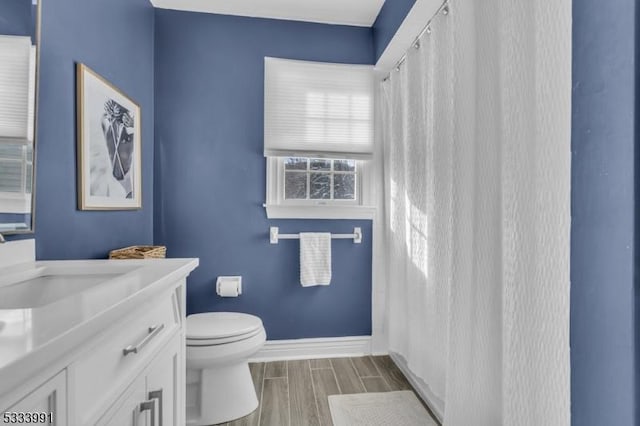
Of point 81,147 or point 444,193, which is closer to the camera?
point 81,147

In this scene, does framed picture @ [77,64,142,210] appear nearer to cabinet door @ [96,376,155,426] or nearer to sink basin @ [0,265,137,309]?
sink basin @ [0,265,137,309]

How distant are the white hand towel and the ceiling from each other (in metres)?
1.53

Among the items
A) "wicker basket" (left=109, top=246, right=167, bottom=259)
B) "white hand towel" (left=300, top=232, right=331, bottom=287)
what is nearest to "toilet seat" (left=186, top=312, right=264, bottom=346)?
"wicker basket" (left=109, top=246, right=167, bottom=259)

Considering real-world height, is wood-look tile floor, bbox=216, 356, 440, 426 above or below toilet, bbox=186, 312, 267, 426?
below

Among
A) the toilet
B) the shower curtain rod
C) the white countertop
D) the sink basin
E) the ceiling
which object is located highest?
the ceiling

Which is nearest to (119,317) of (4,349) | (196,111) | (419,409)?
(4,349)

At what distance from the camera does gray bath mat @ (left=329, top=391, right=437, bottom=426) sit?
Result: 168cm

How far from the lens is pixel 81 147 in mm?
1458

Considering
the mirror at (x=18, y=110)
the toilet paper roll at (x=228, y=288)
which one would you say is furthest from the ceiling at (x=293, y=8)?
the toilet paper roll at (x=228, y=288)

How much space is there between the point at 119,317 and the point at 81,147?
1.11 meters

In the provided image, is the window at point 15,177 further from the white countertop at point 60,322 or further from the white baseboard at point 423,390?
the white baseboard at point 423,390

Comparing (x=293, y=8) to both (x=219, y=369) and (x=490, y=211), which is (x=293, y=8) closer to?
(x=490, y=211)

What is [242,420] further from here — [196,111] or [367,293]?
[196,111]

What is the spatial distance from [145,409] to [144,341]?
20 cm
